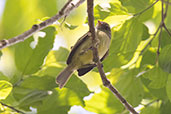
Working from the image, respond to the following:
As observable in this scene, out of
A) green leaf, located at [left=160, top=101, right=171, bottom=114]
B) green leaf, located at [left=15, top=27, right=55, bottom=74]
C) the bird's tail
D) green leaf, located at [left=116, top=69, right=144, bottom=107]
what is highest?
green leaf, located at [left=15, top=27, right=55, bottom=74]

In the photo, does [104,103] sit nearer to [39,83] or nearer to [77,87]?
[77,87]

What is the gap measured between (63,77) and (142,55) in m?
0.96


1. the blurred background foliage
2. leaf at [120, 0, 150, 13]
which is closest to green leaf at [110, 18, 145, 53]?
the blurred background foliage

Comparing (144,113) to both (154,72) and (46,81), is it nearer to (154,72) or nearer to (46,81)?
(154,72)

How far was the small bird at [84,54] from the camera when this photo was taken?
365cm

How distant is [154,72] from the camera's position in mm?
3670

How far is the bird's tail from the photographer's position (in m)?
3.47

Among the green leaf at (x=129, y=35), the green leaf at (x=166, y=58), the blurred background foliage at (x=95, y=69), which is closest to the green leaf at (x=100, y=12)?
the blurred background foliage at (x=95, y=69)

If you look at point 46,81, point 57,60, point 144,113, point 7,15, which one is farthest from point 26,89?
point 144,113

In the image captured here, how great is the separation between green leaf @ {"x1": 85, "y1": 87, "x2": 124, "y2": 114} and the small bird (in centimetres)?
42

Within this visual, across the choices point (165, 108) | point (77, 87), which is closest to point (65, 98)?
point (77, 87)

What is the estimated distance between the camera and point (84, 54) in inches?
149

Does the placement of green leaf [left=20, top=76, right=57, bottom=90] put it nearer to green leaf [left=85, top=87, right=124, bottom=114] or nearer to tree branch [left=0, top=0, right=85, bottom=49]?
green leaf [left=85, top=87, right=124, bottom=114]

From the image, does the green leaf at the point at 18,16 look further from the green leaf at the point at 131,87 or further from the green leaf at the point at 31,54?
the green leaf at the point at 131,87
